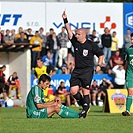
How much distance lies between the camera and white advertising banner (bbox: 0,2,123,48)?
1378 inches

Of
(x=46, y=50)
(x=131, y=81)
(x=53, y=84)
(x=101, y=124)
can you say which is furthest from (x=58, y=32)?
(x=101, y=124)

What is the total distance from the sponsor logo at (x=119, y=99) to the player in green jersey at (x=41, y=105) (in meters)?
8.01

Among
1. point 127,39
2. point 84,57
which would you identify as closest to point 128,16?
point 127,39

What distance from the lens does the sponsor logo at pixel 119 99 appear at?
23469mm

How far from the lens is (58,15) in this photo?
36.1 metres

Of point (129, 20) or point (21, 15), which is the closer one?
point (21, 15)

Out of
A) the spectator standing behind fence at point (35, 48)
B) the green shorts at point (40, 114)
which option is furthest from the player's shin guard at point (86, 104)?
the spectator standing behind fence at point (35, 48)

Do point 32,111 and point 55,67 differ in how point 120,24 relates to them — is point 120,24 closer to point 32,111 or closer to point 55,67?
point 55,67

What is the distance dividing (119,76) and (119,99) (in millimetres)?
9178

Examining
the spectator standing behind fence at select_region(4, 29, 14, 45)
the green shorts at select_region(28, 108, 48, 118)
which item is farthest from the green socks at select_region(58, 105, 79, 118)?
the spectator standing behind fence at select_region(4, 29, 14, 45)

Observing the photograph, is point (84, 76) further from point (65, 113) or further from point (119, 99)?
point (119, 99)

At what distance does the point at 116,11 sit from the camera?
122ft

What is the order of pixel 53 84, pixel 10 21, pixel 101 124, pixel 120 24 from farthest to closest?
pixel 120 24
pixel 10 21
pixel 53 84
pixel 101 124

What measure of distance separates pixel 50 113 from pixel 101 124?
84.2 inches
